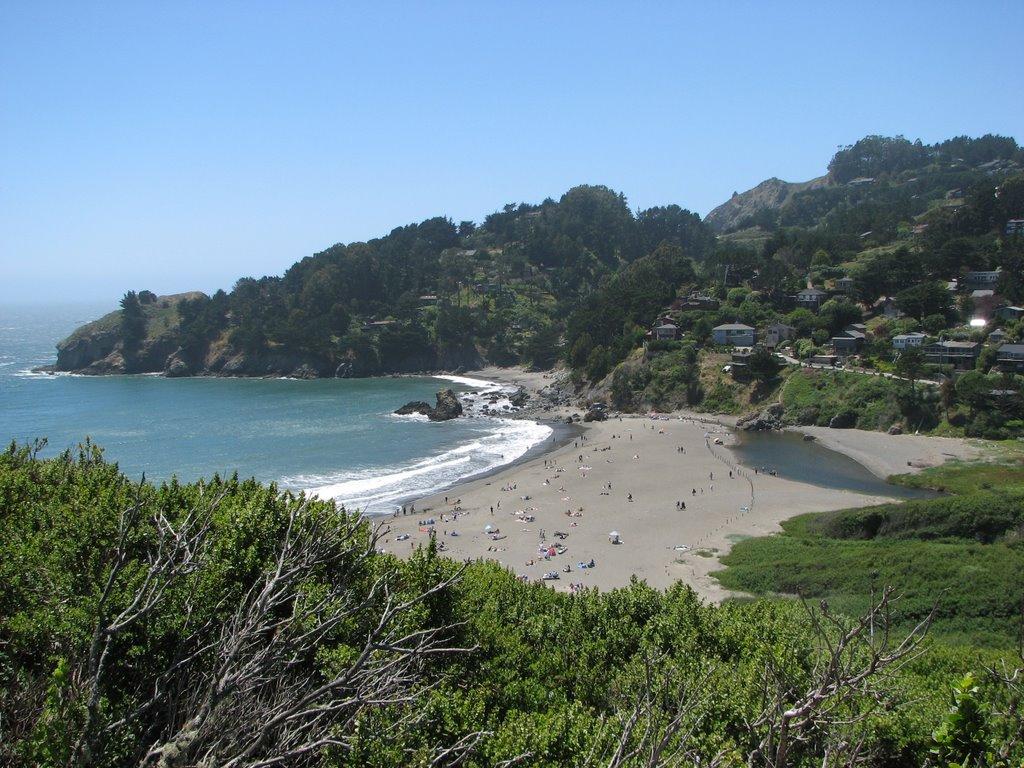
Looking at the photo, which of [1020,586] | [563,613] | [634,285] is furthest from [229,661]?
[634,285]

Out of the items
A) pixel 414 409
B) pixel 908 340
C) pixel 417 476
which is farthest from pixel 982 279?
pixel 417 476

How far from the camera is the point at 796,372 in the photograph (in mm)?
57906

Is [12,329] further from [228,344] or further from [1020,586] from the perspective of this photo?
[1020,586]

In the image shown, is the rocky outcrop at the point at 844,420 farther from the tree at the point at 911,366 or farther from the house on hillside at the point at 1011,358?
the house on hillside at the point at 1011,358

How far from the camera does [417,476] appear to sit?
144 ft

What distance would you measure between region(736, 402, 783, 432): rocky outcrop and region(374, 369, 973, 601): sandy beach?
303 cm

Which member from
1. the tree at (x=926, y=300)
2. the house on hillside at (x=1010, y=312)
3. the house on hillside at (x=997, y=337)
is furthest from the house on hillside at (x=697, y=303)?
the house on hillside at (x=997, y=337)

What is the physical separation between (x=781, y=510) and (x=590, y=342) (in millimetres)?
41783

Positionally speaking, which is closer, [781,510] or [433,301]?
[781,510]

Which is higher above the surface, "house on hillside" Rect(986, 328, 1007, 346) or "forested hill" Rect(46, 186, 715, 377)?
"forested hill" Rect(46, 186, 715, 377)

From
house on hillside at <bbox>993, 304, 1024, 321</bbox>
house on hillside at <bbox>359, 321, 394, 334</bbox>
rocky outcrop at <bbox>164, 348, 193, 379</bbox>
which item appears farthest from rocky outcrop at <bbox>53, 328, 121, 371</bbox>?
house on hillside at <bbox>993, 304, 1024, 321</bbox>

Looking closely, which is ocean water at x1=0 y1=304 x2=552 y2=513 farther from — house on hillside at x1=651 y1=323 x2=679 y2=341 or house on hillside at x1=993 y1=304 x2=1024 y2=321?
house on hillside at x1=993 y1=304 x2=1024 y2=321

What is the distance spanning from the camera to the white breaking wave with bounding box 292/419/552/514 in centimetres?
3884

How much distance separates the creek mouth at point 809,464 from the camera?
127 ft
